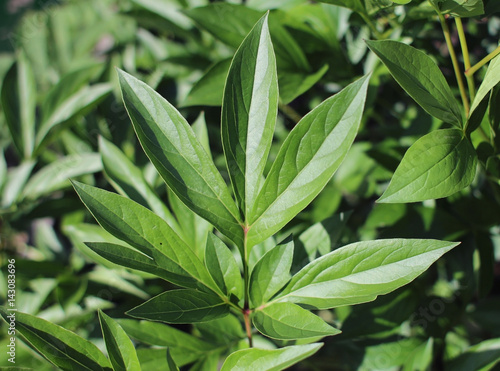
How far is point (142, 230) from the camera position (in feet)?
1.48

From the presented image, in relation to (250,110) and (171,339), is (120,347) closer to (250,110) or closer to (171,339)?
(171,339)

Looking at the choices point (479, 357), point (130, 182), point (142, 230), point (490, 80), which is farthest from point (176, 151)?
point (479, 357)

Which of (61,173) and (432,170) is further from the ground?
(432,170)

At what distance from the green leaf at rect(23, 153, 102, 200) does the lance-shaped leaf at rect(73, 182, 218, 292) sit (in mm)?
409

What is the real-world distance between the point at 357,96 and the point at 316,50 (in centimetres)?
36

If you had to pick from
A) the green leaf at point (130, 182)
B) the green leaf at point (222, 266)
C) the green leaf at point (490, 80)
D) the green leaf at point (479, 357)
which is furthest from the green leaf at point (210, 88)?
the green leaf at point (479, 357)

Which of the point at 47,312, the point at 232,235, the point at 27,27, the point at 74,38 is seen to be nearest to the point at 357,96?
the point at 232,235

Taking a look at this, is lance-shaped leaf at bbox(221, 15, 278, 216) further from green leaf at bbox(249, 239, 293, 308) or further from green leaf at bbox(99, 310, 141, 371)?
green leaf at bbox(99, 310, 141, 371)

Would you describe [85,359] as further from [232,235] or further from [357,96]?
[357,96]

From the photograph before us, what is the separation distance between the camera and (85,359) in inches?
18.7

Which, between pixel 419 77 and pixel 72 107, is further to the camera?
pixel 72 107

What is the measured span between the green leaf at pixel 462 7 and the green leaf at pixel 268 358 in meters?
0.37

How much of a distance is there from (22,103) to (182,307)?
2.18 feet

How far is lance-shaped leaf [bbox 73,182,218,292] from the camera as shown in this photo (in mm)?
439
